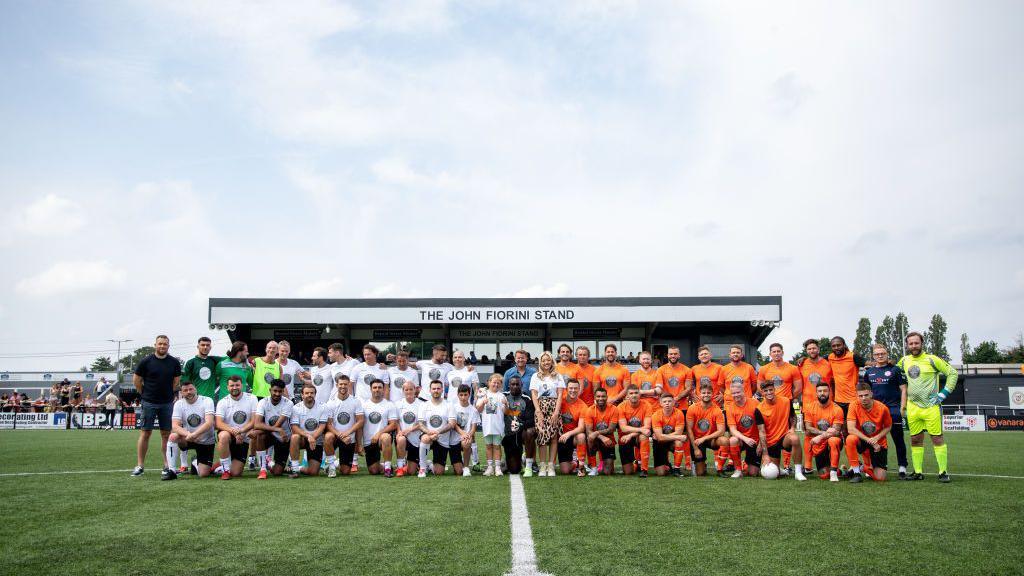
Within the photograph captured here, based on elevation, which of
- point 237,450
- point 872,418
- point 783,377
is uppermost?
point 783,377

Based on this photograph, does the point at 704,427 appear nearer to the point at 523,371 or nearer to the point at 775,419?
the point at 775,419

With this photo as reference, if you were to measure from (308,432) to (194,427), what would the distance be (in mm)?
1523

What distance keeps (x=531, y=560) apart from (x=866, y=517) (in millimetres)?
3282

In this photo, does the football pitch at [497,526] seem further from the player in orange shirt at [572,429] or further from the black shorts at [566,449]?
the black shorts at [566,449]

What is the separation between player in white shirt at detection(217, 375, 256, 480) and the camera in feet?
29.7

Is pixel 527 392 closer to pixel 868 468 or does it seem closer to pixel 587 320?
pixel 868 468

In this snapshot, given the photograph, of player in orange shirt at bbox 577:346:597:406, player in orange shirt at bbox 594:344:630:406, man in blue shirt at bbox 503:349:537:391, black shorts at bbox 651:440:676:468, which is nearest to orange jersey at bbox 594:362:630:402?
player in orange shirt at bbox 594:344:630:406

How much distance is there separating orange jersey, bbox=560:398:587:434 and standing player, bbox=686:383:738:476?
150cm

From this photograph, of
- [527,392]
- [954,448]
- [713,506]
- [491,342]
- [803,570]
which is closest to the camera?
[803,570]

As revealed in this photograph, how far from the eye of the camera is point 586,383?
33.0 ft

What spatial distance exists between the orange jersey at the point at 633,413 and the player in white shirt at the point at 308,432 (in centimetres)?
413

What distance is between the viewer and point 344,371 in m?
10.8

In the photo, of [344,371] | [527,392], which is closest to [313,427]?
[344,371]

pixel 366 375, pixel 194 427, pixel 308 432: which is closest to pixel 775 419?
pixel 366 375
